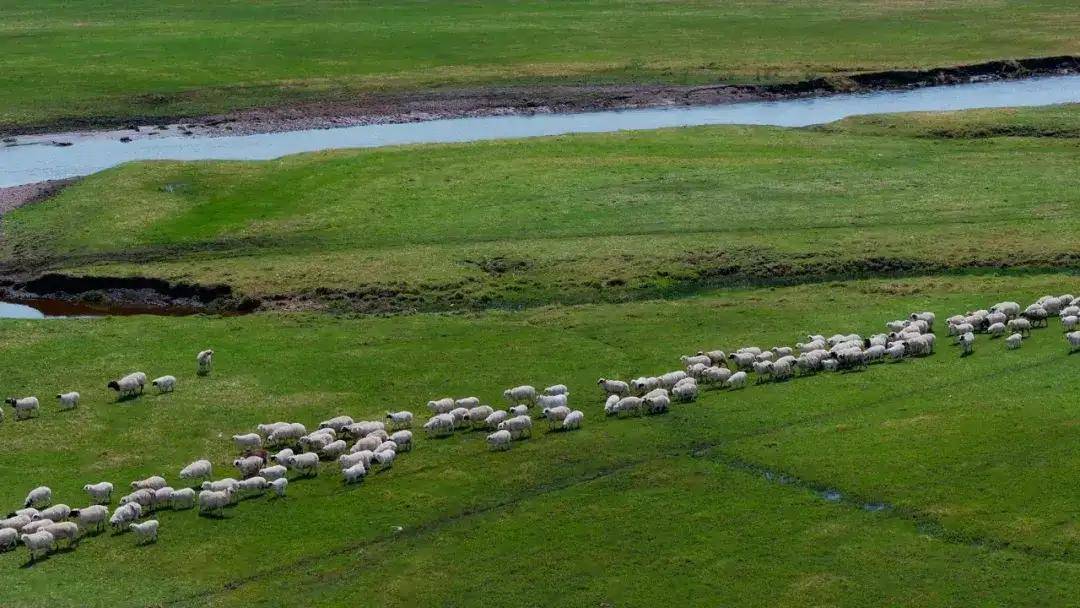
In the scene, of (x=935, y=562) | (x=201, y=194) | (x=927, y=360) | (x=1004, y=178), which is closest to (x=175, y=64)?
(x=201, y=194)

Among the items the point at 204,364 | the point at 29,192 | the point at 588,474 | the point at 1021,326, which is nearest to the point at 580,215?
the point at 204,364

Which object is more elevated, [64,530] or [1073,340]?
[1073,340]

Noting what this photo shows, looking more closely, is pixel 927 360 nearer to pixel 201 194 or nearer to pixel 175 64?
pixel 201 194

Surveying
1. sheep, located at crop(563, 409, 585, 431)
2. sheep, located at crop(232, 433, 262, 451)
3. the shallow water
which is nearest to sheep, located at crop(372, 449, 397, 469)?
sheep, located at crop(232, 433, 262, 451)

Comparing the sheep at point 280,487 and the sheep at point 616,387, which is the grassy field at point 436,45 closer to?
the sheep at point 616,387

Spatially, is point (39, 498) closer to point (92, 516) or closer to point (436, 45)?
point (92, 516)

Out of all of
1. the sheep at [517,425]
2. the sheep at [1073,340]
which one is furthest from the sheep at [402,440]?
the sheep at [1073,340]
